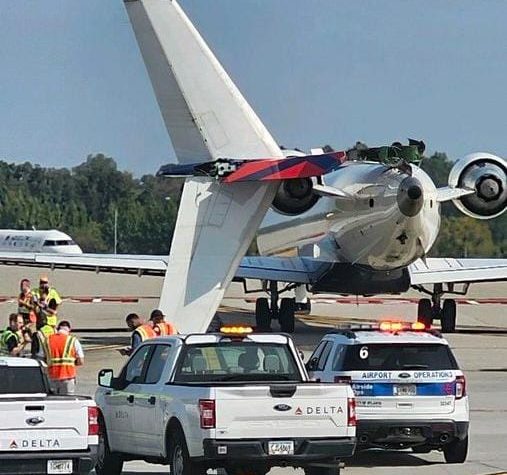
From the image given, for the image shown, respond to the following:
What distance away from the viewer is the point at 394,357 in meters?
17.8

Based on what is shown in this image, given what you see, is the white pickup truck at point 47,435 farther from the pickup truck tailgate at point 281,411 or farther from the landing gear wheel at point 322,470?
the landing gear wheel at point 322,470

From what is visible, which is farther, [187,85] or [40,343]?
[187,85]

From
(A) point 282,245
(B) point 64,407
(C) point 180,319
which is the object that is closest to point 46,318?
(C) point 180,319

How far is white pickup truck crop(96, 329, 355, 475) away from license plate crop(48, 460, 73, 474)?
119 centimetres

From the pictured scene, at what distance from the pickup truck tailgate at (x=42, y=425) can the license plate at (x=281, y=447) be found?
1814 millimetres

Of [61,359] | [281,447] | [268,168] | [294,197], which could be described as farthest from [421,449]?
[294,197]

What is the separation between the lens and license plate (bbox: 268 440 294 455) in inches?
559

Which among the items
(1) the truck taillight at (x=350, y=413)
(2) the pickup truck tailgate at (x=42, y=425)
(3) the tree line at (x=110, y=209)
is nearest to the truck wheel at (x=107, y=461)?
(2) the pickup truck tailgate at (x=42, y=425)

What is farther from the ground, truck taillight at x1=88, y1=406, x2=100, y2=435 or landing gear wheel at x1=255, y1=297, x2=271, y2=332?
truck taillight at x1=88, y1=406, x2=100, y2=435

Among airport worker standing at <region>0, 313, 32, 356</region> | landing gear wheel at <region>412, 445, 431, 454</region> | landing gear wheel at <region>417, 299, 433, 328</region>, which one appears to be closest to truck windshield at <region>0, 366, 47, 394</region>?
landing gear wheel at <region>412, 445, 431, 454</region>

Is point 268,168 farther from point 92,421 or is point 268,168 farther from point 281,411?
point 92,421

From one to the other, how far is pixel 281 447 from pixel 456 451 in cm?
410

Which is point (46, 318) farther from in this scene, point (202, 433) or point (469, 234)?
point (469, 234)

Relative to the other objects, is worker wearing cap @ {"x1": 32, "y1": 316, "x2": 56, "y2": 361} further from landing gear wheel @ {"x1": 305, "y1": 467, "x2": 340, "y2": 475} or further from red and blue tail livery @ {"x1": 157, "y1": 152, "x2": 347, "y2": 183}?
red and blue tail livery @ {"x1": 157, "y1": 152, "x2": 347, "y2": 183}
